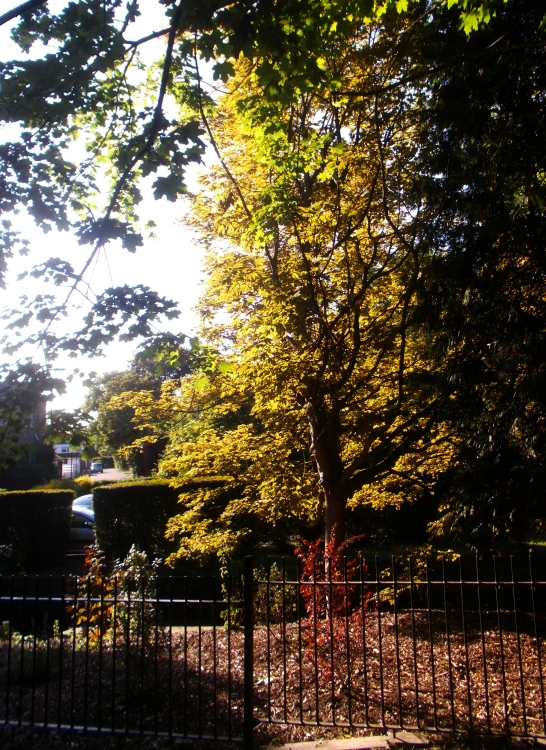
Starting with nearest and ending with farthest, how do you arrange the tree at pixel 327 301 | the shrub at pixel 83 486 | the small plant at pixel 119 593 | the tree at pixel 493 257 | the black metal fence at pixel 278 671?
the black metal fence at pixel 278 671 < the tree at pixel 493 257 < the small plant at pixel 119 593 < the tree at pixel 327 301 < the shrub at pixel 83 486

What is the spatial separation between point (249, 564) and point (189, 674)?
78.6 inches

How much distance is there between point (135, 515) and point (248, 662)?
33.2 ft

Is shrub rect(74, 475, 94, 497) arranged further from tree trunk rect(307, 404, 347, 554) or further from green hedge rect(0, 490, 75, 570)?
tree trunk rect(307, 404, 347, 554)

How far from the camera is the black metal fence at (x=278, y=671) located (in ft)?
15.3

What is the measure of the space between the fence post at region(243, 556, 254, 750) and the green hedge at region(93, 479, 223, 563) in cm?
953

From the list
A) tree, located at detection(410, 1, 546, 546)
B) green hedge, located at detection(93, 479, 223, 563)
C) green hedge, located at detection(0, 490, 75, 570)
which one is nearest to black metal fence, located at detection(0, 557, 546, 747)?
tree, located at detection(410, 1, 546, 546)

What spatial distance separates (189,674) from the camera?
19.4 feet

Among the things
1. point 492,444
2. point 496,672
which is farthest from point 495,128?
point 496,672

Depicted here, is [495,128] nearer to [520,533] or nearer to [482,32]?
[482,32]

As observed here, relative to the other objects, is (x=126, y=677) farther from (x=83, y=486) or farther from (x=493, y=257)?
(x=83, y=486)

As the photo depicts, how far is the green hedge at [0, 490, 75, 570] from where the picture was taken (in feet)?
50.4

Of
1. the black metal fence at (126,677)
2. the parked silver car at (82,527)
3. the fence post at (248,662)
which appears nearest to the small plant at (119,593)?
the black metal fence at (126,677)

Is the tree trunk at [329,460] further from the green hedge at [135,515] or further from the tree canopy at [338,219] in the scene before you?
the green hedge at [135,515]

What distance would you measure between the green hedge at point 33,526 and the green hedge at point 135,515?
2314 mm
